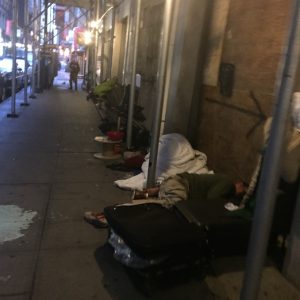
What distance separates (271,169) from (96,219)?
2.41 metres

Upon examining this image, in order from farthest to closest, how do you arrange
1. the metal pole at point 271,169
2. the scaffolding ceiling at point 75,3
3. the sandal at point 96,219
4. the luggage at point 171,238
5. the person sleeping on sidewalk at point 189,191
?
the scaffolding ceiling at point 75,3, the person sleeping on sidewalk at point 189,191, the sandal at point 96,219, the luggage at point 171,238, the metal pole at point 271,169

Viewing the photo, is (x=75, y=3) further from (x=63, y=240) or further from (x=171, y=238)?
(x=171, y=238)

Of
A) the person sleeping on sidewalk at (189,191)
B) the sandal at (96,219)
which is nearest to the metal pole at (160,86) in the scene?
the person sleeping on sidewalk at (189,191)

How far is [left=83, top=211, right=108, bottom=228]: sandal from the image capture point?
12.9 ft

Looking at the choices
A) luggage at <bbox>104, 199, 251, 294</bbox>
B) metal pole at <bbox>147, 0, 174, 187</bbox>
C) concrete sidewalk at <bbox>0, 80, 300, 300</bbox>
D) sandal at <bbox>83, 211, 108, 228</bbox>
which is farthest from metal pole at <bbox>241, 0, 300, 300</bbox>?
metal pole at <bbox>147, 0, 174, 187</bbox>

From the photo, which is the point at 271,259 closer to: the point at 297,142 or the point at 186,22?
the point at 297,142

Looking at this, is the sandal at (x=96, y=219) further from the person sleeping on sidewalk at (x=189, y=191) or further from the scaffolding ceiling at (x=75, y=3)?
the scaffolding ceiling at (x=75, y=3)

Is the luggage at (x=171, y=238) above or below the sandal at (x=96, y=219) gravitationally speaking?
above

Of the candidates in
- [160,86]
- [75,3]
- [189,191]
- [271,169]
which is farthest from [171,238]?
[75,3]

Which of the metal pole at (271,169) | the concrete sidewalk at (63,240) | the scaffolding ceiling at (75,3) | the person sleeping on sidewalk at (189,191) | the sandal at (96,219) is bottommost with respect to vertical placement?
the concrete sidewalk at (63,240)

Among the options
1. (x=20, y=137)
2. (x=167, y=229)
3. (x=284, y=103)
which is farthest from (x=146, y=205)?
(x=20, y=137)

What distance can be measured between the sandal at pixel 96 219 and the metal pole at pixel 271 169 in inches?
79.4

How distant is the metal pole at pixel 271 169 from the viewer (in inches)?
71.1

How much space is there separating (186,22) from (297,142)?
10.1ft
